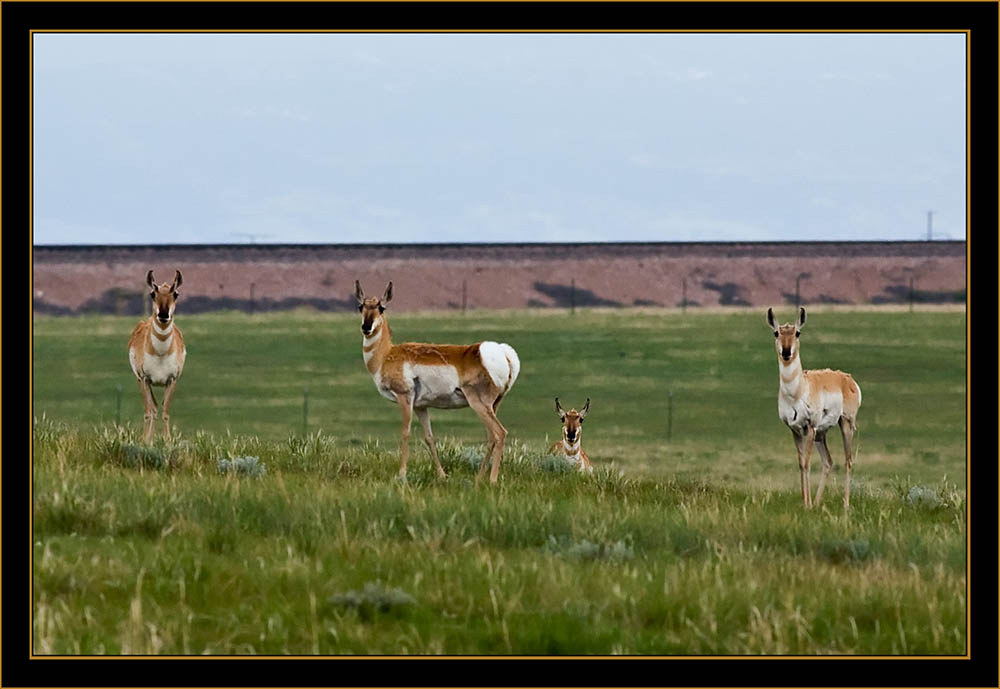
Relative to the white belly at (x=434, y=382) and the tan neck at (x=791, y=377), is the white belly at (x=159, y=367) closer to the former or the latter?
the white belly at (x=434, y=382)

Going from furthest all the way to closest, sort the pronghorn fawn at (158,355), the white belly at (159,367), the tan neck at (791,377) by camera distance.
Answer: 1. the white belly at (159,367)
2. the pronghorn fawn at (158,355)
3. the tan neck at (791,377)

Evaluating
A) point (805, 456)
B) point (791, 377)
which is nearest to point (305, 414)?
point (805, 456)

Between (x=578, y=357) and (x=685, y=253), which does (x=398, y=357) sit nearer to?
(x=578, y=357)

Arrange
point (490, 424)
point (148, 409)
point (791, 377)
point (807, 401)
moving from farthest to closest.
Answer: point (148, 409), point (807, 401), point (791, 377), point (490, 424)

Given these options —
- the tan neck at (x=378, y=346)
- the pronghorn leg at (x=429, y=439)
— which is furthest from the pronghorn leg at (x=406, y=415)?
the tan neck at (x=378, y=346)

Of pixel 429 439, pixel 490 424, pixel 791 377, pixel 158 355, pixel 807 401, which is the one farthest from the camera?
pixel 158 355

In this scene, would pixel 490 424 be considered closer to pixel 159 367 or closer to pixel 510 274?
pixel 159 367

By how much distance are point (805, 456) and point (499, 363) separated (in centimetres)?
362

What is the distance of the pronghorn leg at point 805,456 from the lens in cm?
1644

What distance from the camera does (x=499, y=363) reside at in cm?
1584

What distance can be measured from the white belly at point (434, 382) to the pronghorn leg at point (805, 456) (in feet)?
12.5

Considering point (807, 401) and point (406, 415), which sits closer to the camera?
point (406, 415)

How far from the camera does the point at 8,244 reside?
9.62m

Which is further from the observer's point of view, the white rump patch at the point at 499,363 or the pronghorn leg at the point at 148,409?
the pronghorn leg at the point at 148,409
